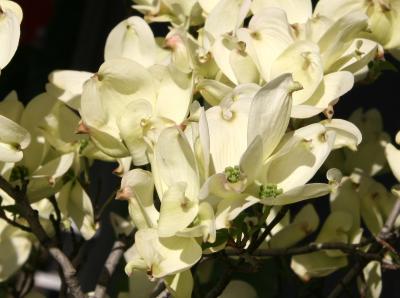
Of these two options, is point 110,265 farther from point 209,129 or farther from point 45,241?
point 209,129

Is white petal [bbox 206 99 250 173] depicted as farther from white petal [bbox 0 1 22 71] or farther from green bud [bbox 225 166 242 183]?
white petal [bbox 0 1 22 71]

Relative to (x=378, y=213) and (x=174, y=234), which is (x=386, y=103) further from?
(x=174, y=234)

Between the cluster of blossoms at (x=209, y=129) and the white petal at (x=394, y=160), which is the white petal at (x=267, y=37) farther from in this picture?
the white petal at (x=394, y=160)

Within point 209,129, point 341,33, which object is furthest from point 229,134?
point 341,33

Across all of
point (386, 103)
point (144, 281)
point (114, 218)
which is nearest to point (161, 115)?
point (144, 281)

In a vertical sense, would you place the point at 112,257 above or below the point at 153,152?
below

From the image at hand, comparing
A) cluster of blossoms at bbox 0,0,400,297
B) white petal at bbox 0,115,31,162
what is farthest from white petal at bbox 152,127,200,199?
white petal at bbox 0,115,31,162

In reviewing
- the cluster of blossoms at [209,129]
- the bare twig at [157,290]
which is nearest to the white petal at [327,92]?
the cluster of blossoms at [209,129]
